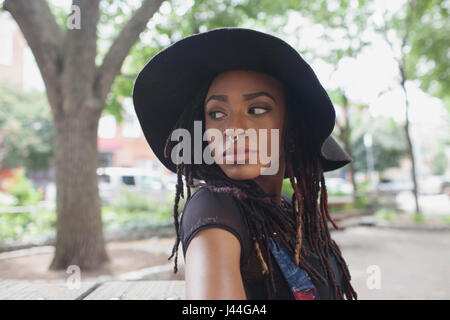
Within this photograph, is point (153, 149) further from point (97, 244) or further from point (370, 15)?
point (370, 15)

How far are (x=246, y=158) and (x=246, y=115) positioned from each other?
0.13 metres

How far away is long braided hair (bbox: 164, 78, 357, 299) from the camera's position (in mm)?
929

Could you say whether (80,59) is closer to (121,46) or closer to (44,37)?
(44,37)

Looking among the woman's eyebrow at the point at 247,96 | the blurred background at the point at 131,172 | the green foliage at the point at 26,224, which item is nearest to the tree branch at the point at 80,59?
A: the blurred background at the point at 131,172

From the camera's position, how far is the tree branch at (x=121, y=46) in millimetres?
4102

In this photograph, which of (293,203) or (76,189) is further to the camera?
(76,189)

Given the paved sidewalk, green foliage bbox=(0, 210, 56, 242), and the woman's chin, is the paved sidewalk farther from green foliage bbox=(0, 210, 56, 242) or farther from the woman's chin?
green foliage bbox=(0, 210, 56, 242)

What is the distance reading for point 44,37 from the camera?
4215 mm

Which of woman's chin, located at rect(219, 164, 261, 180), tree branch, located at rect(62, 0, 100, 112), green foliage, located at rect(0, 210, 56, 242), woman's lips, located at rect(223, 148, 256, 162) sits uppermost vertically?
tree branch, located at rect(62, 0, 100, 112)

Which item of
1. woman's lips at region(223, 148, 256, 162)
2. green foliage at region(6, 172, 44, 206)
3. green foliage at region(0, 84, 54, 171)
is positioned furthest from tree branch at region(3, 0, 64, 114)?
green foliage at region(0, 84, 54, 171)

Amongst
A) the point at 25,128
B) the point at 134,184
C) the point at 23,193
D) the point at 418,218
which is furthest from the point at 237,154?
the point at 25,128

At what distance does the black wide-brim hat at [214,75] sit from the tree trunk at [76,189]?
3775 mm

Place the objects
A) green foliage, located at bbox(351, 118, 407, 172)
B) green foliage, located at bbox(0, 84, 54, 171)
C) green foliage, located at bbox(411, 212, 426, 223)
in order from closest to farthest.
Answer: green foliage, located at bbox(411, 212, 426, 223), green foliage, located at bbox(0, 84, 54, 171), green foliage, located at bbox(351, 118, 407, 172)
